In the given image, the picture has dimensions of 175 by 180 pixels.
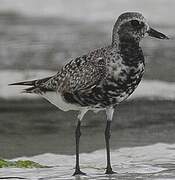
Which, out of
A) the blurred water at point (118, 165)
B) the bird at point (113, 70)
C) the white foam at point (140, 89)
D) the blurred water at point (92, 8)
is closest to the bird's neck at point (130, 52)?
the bird at point (113, 70)

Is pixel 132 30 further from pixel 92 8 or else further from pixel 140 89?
pixel 92 8

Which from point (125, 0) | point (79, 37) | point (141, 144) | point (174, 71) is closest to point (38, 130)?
point (141, 144)

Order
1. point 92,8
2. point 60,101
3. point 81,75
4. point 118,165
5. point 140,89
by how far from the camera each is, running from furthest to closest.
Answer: point 92,8
point 140,89
point 118,165
point 60,101
point 81,75

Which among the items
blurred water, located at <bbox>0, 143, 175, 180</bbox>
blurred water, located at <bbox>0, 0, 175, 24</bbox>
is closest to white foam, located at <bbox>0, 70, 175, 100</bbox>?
blurred water, located at <bbox>0, 143, 175, 180</bbox>

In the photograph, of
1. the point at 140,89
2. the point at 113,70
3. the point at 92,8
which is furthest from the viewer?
the point at 92,8

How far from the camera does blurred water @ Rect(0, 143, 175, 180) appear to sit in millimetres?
7008

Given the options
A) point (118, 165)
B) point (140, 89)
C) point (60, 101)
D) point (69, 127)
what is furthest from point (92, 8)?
point (60, 101)

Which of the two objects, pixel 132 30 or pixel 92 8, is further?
pixel 92 8

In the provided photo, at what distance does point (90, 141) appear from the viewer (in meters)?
10.3

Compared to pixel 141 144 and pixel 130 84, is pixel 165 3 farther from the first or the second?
pixel 130 84

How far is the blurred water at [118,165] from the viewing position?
7.01 metres

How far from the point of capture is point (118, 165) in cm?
801

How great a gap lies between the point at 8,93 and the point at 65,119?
195cm

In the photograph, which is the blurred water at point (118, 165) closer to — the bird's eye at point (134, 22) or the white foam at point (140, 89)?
the bird's eye at point (134, 22)
